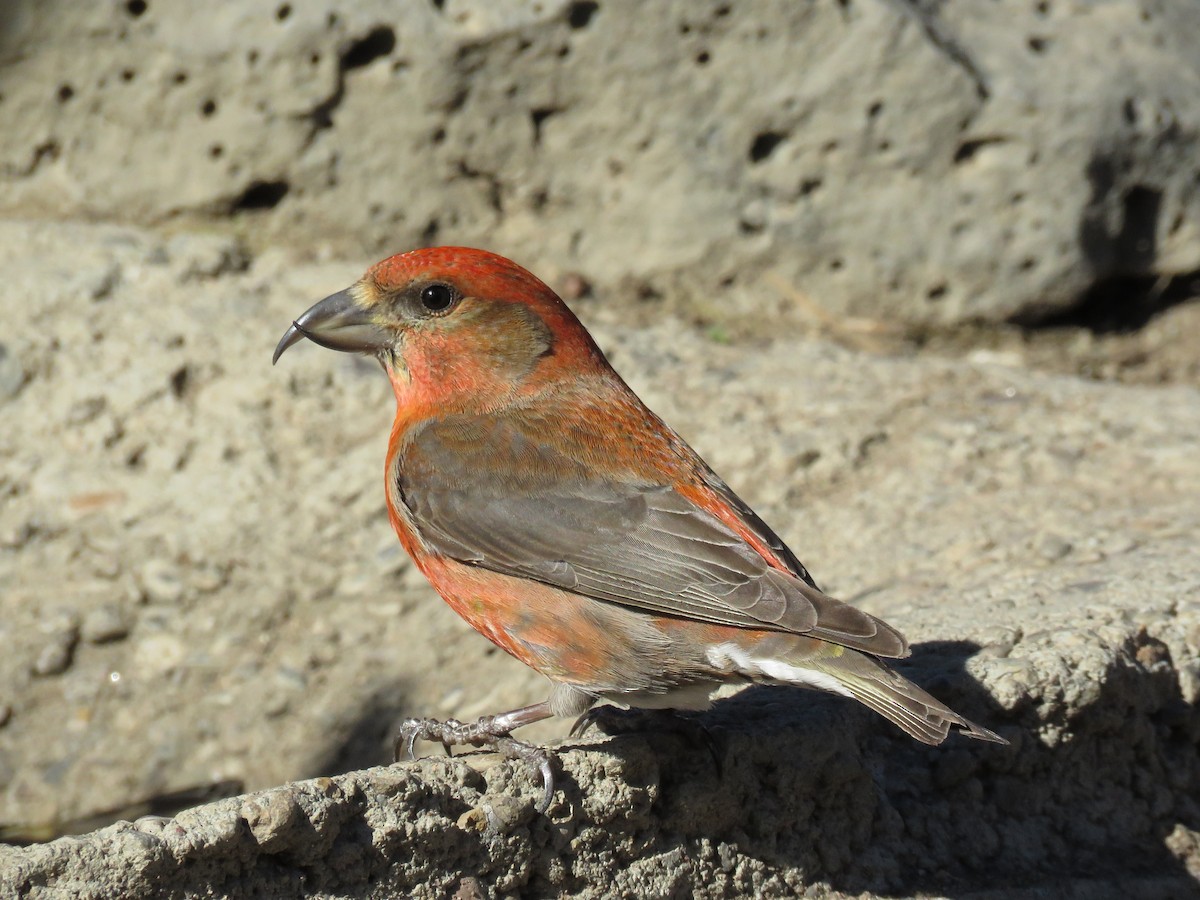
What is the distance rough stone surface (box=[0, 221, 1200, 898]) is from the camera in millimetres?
2795

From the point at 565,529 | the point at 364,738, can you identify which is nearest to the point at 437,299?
the point at 565,529

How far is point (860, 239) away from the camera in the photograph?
6.05 meters

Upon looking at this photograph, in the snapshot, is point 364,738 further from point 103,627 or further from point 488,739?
point 488,739

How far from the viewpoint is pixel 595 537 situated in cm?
316

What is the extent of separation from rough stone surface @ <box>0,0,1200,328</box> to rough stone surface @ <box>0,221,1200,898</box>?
0.28 metres

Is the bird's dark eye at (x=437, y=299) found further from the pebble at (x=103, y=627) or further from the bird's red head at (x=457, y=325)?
the pebble at (x=103, y=627)

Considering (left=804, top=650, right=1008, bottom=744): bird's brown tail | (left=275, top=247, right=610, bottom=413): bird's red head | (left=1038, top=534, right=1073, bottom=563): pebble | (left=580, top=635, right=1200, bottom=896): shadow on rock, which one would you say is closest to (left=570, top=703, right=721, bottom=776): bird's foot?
(left=580, top=635, right=1200, bottom=896): shadow on rock

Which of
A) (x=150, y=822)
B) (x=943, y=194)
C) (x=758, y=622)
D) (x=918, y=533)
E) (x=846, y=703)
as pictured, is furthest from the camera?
(x=943, y=194)

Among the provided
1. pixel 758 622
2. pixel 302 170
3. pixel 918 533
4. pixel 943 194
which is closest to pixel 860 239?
pixel 943 194

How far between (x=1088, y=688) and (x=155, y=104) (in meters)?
4.19

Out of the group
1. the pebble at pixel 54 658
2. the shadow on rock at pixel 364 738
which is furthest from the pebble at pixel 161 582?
the shadow on rock at pixel 364 738

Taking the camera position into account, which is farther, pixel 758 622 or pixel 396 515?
pixel 396 515

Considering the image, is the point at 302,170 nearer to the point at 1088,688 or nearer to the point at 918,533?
the point at 918,533

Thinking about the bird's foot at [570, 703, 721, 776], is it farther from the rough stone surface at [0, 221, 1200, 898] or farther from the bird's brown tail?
the bird's brown tail
